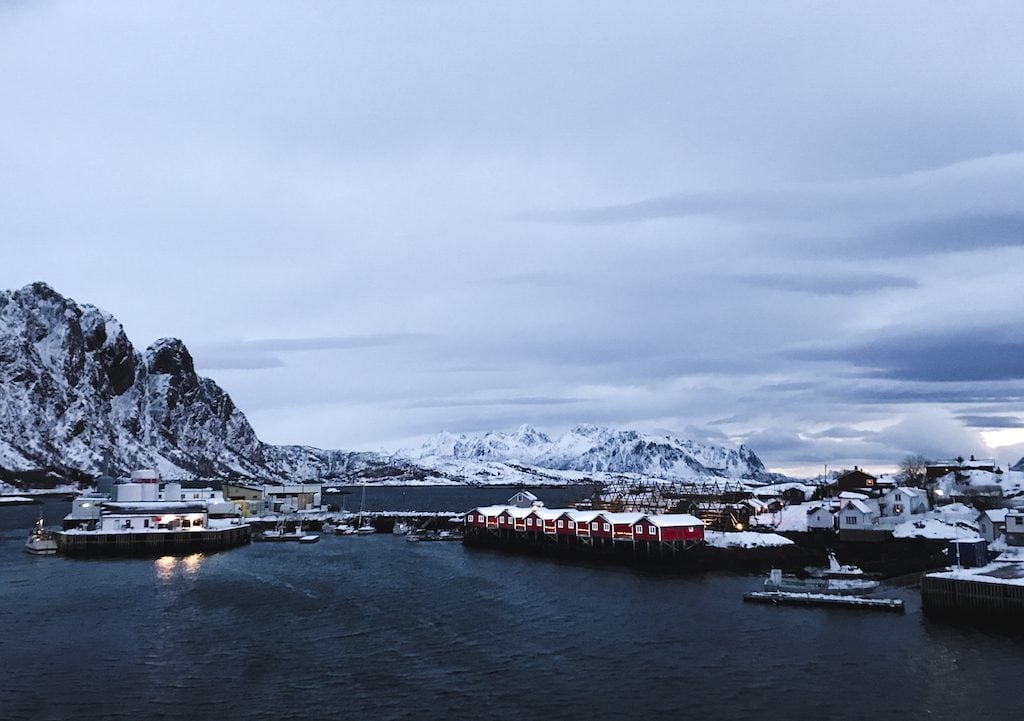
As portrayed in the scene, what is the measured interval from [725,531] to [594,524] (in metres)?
20.3

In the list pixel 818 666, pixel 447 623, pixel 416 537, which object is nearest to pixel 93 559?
pixel 416 537

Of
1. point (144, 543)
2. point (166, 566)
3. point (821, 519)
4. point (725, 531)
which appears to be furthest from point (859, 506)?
point (144, 543)

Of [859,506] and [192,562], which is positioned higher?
[859,506]

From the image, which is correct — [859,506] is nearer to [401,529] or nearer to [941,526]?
[941,526]

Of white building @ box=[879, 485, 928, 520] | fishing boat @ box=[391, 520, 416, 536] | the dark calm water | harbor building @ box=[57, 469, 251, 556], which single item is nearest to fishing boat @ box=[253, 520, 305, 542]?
harbor building @ box=[57, 469, 251, 556]

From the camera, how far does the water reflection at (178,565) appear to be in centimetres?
9182

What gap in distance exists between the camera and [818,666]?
51562 millimetres

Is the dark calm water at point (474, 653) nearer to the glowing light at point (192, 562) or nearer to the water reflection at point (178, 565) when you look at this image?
the water reflection at point (178, 565)

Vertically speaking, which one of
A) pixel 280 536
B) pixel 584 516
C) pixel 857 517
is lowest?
pixel 280 536

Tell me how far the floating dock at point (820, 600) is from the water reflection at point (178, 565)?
6278cm

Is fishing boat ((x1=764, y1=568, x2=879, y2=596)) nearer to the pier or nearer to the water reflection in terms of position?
the water reflection

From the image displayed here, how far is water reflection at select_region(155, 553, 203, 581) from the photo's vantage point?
91819 mm

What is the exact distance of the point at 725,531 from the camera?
115312 mm

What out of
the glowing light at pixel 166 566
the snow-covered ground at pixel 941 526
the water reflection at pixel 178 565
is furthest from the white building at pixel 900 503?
the glowing light at pixel 166 566
